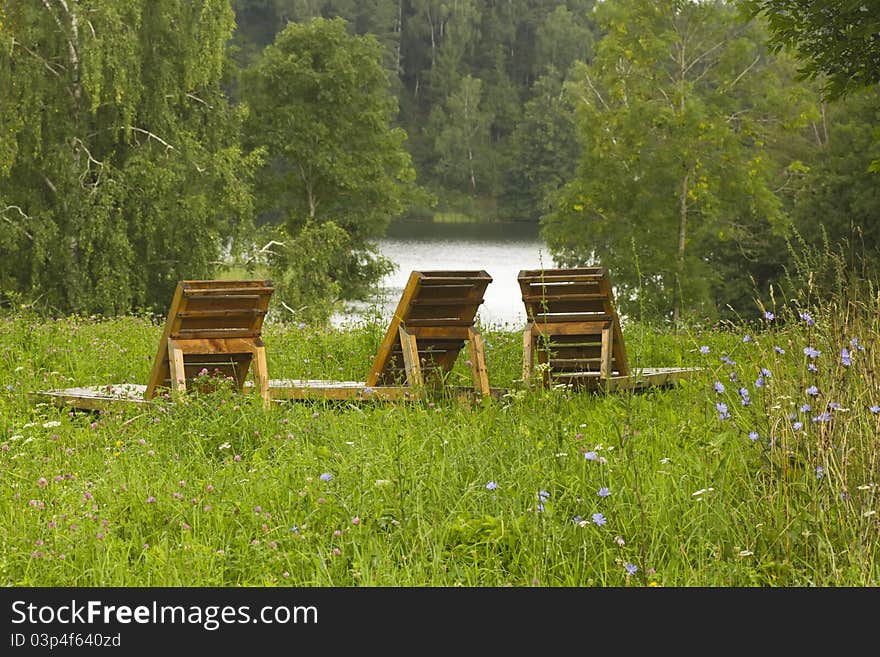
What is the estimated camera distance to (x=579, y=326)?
23.4 ft

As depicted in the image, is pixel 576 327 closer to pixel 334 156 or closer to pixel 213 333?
pixel 213 333

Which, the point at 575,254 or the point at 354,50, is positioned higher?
the point at 354,50

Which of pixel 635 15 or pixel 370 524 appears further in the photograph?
pixel 635 15

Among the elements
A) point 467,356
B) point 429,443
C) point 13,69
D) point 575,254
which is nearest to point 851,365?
point 429,443

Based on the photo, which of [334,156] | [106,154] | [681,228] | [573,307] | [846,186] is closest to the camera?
[573,307]

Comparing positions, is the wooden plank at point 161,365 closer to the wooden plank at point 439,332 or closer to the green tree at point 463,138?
the wooden plank at point 439,332

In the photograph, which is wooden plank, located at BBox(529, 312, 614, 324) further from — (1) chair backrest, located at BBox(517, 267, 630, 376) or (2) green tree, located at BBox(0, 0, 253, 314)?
(2) green tree, located at BBox(0, 0, 253, 314)

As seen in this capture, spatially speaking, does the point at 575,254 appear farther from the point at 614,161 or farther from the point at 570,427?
the point at 570,427

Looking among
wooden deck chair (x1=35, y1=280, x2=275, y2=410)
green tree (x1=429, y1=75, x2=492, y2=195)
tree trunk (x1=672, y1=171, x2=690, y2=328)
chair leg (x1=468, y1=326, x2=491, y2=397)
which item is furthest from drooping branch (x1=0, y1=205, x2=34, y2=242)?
green tree (x1=429, y1=75, x2=492, y2=195)

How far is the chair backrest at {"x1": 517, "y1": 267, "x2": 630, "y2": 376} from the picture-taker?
278 inches

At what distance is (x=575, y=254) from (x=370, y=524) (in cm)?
3126

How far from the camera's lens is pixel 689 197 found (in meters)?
28.0

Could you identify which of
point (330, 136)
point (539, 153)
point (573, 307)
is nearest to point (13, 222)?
point (330, 136)

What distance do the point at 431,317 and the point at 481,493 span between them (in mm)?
2661
